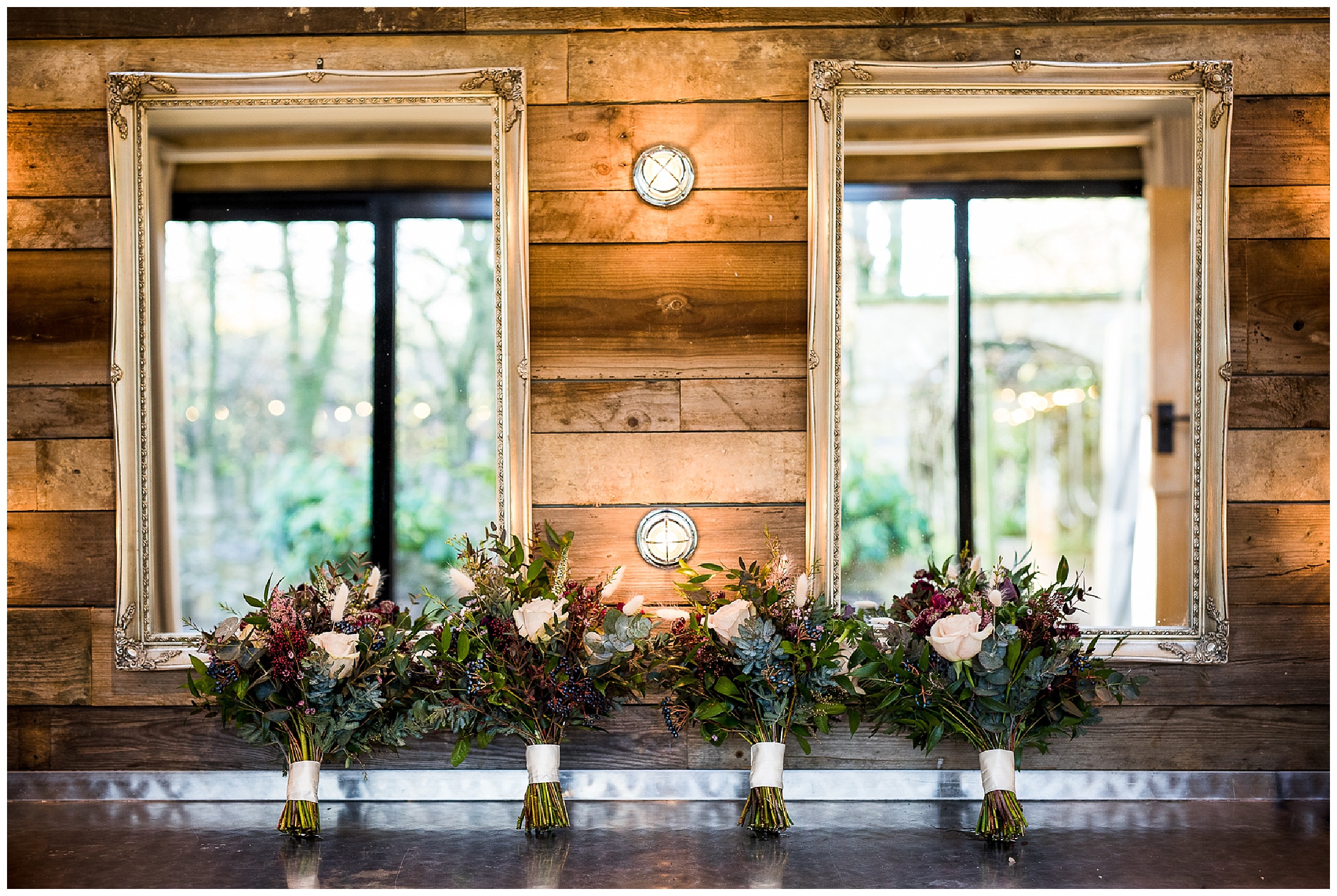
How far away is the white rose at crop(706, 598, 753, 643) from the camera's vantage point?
2.08 m

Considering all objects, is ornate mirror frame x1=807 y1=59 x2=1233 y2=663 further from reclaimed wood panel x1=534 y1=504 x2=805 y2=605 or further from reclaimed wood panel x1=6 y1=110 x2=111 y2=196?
reclaimed wood panel x1=6 y1=110 x2=111 y2=196

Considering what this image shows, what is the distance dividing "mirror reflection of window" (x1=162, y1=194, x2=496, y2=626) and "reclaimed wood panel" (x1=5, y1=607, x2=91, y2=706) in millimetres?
282

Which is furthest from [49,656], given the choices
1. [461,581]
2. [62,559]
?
[461,581]

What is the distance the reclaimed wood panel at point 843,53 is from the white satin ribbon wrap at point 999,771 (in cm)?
161

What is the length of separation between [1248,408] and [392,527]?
83.8 inches

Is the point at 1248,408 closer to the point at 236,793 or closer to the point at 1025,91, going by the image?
the point at 1025,91

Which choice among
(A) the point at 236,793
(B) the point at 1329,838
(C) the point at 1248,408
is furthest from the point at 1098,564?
(A) the point at 236,793

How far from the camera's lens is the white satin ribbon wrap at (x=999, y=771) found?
216cm

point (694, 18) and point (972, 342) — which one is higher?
point (694, 18)

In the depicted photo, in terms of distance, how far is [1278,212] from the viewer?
2.48 metres

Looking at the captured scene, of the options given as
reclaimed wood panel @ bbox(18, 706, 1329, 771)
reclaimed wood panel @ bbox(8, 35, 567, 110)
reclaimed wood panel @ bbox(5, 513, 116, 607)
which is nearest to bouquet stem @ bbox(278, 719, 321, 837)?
reclaimed wood panel @ bbox(18, 706, 1329, 771)

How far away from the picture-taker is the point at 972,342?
8.12 feet

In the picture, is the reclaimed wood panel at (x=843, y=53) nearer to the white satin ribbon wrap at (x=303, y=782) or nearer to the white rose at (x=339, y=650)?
the white rose at (x=339, y=650)

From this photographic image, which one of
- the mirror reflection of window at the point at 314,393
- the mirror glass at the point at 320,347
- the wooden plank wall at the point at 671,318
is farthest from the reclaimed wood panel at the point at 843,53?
the mirror reflection of window at the point at 314,393
